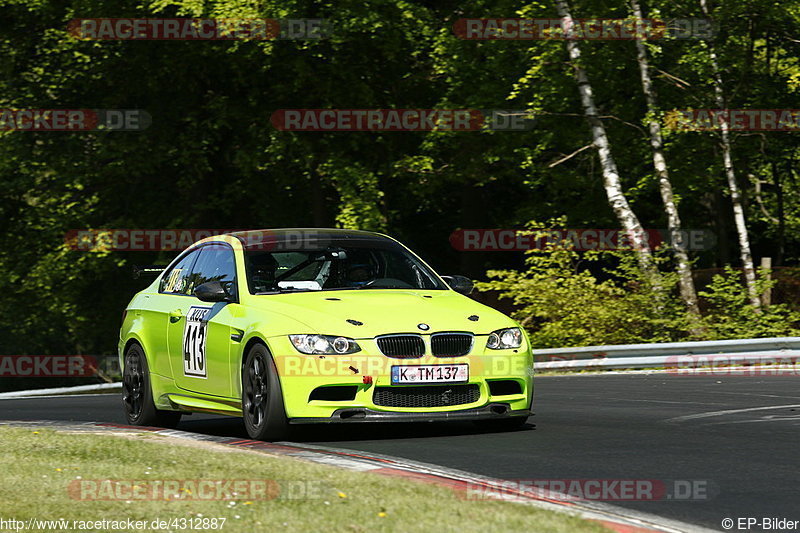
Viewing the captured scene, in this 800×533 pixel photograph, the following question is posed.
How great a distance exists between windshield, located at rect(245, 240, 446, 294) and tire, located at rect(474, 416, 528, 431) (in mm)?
1217

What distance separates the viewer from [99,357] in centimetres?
4034

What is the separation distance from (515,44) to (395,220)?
8388mm

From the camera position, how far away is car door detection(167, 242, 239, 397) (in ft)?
35.5

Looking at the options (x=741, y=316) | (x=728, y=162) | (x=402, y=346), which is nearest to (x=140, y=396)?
(x=402, y=346)

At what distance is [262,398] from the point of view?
33.5 ft

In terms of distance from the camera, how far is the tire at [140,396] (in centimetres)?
1217

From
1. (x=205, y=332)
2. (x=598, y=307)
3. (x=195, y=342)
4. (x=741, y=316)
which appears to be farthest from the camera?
(x=598, y=307)

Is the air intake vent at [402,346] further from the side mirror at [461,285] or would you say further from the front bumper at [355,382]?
the side mirror at [461,285]
